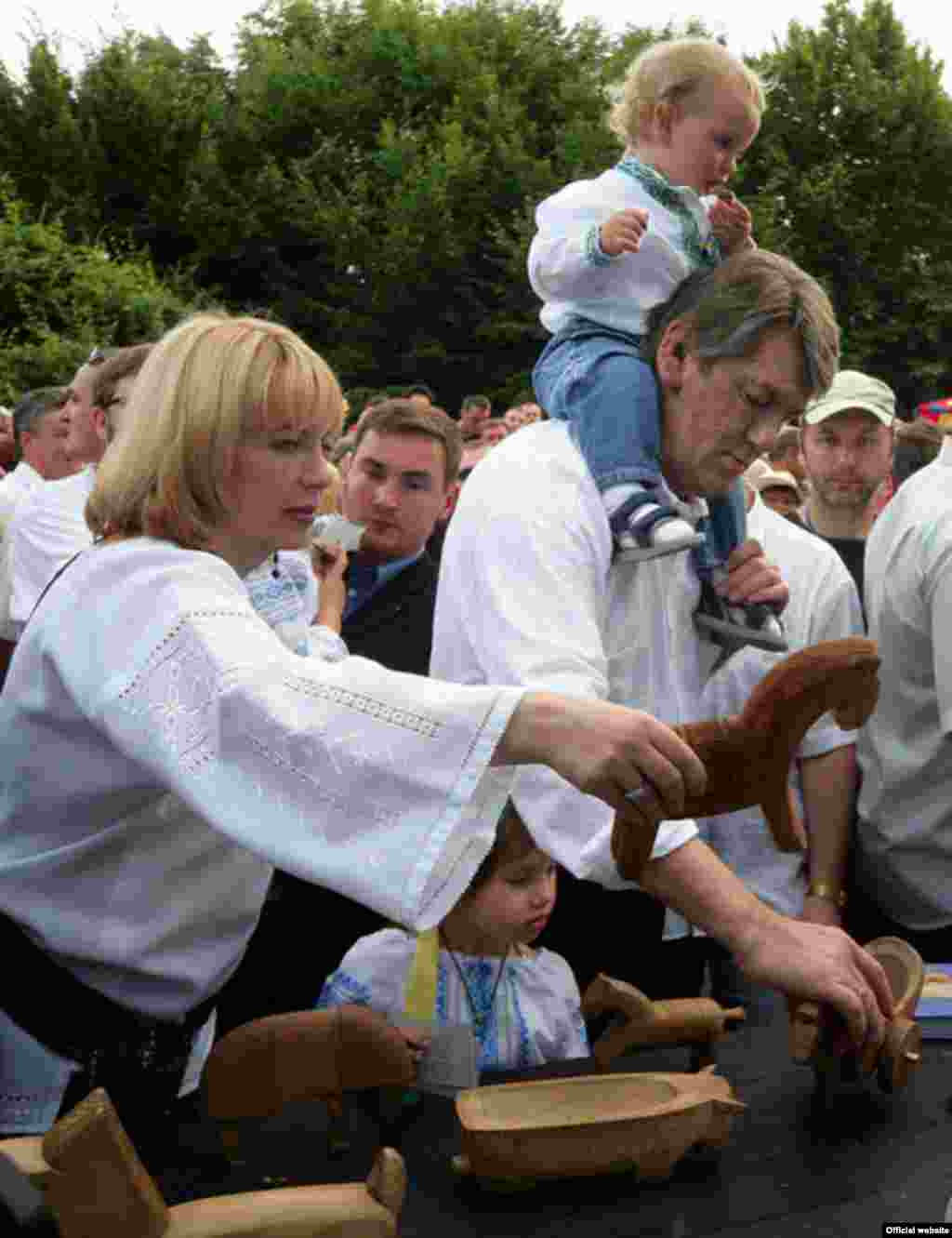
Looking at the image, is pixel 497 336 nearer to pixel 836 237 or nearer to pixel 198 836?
pixel 836 237

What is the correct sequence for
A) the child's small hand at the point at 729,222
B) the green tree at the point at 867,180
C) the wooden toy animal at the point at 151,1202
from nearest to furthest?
the wooden toy animal at the point at 151,1202, the child's small hand at the point at 729,222, the green tree at the point at 867,180

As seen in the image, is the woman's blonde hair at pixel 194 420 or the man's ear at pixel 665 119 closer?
the woman's blonde hair at pixel 194 420

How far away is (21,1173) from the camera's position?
1357 millimetres

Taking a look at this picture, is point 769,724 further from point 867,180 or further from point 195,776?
point 867,180

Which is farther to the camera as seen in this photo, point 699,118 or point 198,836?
point 699,118

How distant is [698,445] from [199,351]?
1.09 meters

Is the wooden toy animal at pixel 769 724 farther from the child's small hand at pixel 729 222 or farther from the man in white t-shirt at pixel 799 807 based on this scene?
the child's small hand at pixel 729 222

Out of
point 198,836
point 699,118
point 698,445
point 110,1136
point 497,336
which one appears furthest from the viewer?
point 497,336

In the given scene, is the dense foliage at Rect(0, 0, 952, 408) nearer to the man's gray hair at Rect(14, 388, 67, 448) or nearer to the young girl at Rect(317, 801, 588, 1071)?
the man's gray hair at Rect(14, 388, 67, 448)

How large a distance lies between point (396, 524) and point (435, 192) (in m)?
25.0

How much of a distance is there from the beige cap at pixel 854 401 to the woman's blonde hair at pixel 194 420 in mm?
3353

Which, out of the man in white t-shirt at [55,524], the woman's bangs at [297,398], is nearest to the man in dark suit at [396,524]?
the man in white t-shirt at [55,524]

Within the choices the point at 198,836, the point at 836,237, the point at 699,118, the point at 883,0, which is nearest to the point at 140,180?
the point at 836,237

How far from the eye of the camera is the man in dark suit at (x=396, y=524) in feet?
14.2
